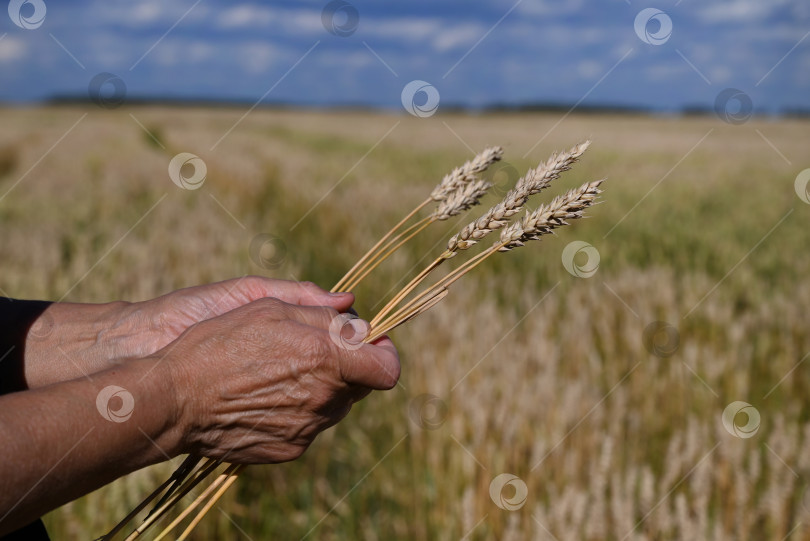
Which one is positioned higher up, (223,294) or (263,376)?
(223,294)

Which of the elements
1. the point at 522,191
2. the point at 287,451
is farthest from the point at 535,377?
the point at 522,191

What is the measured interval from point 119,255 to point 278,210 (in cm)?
283

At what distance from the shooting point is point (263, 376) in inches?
44.4

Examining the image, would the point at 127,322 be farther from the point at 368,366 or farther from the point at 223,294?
the point at 368,366

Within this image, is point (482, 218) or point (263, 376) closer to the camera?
point (482, 218)

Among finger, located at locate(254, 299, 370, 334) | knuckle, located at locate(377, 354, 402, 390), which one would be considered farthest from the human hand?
knuckle, located at locate(377, 354, 402, 390)

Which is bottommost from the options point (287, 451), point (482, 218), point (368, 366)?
point (287, 451)

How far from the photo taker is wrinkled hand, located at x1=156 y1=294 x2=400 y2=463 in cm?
109

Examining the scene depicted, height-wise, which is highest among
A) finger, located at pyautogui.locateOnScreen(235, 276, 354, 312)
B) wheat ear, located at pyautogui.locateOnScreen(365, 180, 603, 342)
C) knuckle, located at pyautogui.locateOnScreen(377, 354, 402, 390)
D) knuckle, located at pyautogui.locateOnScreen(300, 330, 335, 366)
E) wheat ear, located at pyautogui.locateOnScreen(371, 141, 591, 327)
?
finger, located at pyautogui.locateOnScreen(235, 276, 354, 312)

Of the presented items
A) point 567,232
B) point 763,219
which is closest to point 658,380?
point 567,232

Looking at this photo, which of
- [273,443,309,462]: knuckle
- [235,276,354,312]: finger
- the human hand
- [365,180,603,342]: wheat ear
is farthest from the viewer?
the human hand

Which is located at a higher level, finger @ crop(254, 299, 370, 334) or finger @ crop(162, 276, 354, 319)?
finger @ crop(162, 276, 354, 319)

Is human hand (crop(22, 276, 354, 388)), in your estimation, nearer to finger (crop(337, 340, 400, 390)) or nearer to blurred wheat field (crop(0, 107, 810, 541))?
finger (crop(337, 340, 400, 390))

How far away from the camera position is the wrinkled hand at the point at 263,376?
109 centimetres
